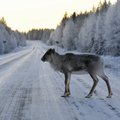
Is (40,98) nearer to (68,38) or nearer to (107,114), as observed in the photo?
(107,114)

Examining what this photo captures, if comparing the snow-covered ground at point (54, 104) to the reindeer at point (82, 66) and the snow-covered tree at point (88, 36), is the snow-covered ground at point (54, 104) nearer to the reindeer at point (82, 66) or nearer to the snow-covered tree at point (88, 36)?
the reindeer at point (82, 66)

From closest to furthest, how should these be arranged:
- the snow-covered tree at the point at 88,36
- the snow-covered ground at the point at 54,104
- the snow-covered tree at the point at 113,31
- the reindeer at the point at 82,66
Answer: the snow-covered ground at the point at 54,104
the reindeer at the point at 82,66
the snow-covered tree at the point at 113,31
the snow-covered tree at the point at 88,36

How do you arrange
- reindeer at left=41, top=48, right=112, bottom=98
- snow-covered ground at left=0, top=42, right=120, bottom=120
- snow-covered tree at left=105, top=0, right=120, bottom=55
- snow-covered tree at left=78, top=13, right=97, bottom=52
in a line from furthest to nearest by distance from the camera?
1. snow-covered tree at left=78, top=13, right=97, bottom=52
2. snow-covered tree at left=105, top=0, right=120, bottom=55
3. reindeer at left=41, top=48, right=112, bottom=98
4. snow-covered ground at left=0, top=42, right=120, bottom=120

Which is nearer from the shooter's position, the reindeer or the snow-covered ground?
the snow-covered ground

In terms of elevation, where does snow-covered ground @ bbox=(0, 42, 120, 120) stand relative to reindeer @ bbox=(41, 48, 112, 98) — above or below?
below

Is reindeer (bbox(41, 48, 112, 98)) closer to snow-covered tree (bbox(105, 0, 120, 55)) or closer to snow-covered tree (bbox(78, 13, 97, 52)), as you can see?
snow-covered tree (bbox(105, 0, 120, 55))

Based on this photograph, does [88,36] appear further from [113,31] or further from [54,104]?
[54,104]

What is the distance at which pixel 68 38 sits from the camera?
9256cm

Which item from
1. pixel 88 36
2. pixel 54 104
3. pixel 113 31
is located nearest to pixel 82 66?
pixel 54 104

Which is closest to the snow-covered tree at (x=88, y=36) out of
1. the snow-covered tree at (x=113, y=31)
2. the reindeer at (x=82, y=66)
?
the snow-covered tree at (x=113, y=31)

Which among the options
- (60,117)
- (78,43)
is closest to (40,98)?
(60,117)

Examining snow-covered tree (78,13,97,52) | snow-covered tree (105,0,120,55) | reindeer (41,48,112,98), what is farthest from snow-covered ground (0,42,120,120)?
snow-covered tree (78,13,97,52)

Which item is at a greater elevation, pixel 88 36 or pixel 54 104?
pixel 54 104

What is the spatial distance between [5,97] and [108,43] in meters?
35.7
